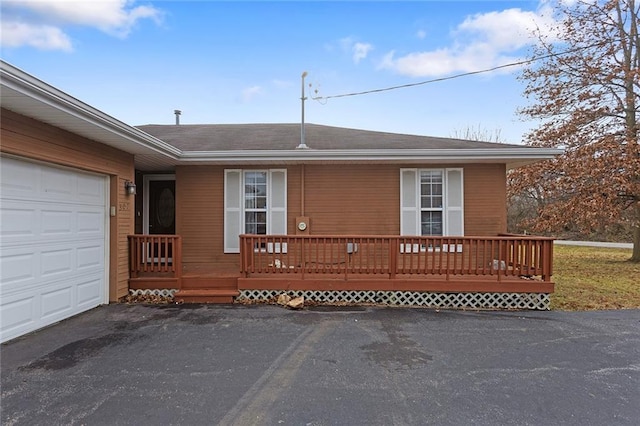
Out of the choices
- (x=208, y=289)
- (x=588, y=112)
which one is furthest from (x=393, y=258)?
(x=588, y=112)

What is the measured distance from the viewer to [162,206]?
8539 mm

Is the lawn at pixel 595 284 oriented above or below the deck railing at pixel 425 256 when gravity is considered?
below

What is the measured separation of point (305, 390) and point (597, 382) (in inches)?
109

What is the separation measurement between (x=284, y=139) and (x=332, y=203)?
2.36m

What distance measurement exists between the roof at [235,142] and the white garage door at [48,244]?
0.80m

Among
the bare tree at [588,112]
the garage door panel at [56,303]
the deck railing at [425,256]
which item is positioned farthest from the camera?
the bare tree at [588,112]

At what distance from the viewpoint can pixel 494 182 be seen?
7.39m

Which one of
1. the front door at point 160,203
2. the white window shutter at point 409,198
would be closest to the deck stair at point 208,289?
the front door at point 160,203

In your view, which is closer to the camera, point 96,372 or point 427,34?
point 96,372

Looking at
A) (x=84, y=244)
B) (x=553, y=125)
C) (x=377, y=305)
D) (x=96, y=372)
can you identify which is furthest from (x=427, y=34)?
(x=96, y=372)

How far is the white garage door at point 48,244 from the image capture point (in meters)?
4.12

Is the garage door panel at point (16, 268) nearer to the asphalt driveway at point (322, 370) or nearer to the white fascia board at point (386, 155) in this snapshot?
the asphalt driveway at point (322, 370)

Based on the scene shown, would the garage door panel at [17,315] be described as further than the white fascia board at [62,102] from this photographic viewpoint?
Yes

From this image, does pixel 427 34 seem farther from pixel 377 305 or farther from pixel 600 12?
pixel 377 305
